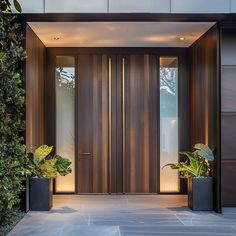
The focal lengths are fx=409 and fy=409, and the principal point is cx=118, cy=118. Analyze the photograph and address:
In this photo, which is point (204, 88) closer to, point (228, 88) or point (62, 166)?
point (228, 88)

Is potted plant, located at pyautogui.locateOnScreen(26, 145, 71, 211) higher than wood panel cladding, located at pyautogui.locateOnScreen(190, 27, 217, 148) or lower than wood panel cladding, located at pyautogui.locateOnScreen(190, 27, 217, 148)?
lower

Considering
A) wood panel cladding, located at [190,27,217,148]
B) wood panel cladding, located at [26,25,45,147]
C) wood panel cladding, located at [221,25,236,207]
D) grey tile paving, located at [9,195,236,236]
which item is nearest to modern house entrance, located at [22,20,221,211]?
wood panel cladding, located at [190,27,217,148]

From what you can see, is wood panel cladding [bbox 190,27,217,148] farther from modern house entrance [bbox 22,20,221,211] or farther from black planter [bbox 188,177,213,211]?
black planter [bbox 188,177,213,211]

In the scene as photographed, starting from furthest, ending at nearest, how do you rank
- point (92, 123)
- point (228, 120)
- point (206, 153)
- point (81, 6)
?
1. point (92, 123)
2. point (228, 120)
3. point (206, 153)
4. point (81, 6)

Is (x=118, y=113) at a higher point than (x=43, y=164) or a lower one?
higher

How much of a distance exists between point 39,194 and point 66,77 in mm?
3007

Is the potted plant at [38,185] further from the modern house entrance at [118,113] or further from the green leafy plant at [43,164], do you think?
the modern house entrance at [118,113]

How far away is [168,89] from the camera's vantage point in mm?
8977

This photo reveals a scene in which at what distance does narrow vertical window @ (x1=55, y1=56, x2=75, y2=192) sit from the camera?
8.88 m

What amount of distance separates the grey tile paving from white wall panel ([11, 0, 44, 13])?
326 centimetres

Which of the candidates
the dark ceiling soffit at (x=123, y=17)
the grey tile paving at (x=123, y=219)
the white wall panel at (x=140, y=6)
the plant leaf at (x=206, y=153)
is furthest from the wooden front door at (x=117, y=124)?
the white wall panel at (x=140, y=6)

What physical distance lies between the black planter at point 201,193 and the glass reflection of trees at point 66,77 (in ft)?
11.6

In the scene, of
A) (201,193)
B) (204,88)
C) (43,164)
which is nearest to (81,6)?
(43,164)

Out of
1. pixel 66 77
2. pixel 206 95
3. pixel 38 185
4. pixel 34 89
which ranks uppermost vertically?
pixel 66 77
